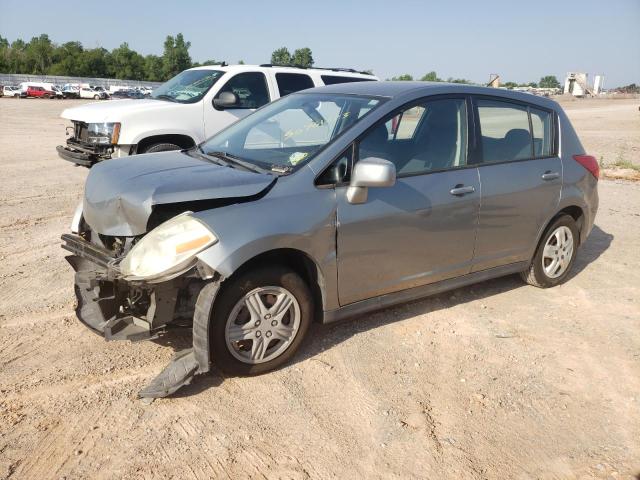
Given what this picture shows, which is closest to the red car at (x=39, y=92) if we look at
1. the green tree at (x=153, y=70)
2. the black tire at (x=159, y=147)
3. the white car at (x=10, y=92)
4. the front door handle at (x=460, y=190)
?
the white car at (x=10, y=92)

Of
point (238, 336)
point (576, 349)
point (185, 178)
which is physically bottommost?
point (576, 349)

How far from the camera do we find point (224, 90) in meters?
8.82

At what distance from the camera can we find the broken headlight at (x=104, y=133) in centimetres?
777

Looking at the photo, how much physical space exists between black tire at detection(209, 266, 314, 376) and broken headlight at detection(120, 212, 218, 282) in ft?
1.00

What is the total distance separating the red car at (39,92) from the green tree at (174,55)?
5657 cm

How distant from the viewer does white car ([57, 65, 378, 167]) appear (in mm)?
7879

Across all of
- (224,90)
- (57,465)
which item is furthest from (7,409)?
(224,90)

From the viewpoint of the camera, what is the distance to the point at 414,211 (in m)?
3.96

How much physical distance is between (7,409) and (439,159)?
10.9 feet

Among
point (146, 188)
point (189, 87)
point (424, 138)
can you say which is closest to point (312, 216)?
point (146, 188)

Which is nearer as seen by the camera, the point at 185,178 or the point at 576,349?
the point at 185,178

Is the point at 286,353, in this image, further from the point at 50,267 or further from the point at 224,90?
the point at 224,90

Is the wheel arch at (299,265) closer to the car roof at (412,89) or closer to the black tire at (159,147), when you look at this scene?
the car roof at (412,89)

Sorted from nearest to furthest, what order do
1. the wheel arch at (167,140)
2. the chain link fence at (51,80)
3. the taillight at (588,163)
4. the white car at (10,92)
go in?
1. the taillight at (588,163)
2. the wheel arch at (167,140)
3. the white car at (10,92)
4. the chain link fence at (51,80)
